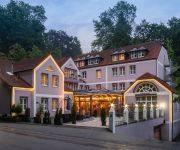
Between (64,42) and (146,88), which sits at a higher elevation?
(64,42)

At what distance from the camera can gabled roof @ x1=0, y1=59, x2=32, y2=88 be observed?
3353 centimetres

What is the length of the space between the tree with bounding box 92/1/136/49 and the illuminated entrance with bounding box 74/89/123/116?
32352mm

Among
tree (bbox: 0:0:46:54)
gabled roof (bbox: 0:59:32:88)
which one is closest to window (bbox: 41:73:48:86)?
gabled roof (bbox: 0:59:32:88)

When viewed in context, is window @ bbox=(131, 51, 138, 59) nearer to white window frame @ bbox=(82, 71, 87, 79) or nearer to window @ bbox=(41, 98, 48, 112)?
white window frame @ bbox=(82, 71, 87, 79)

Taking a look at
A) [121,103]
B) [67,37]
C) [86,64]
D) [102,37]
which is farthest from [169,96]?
[67,37]

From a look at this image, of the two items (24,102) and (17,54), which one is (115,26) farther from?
(24,102)

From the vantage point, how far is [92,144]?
1622 cm

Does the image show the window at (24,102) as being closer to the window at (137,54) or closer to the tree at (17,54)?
the window at (137,54)

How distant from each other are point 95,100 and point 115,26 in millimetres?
37456

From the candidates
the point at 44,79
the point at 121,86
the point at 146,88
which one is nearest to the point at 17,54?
the point at 121,86

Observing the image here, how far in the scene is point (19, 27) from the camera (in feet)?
234

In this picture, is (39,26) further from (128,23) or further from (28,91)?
(28,91)

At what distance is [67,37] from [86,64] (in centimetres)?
5038

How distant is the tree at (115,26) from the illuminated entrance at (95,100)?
32.4 metres
